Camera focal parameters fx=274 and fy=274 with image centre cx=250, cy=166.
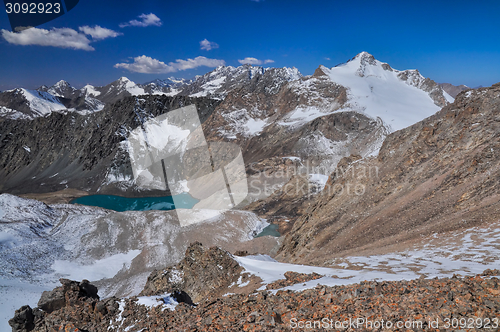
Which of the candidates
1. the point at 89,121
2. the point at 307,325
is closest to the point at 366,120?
the point at 307,325

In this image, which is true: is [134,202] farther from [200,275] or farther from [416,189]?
[416,189]

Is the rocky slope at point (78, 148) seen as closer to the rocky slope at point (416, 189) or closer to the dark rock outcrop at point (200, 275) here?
the rocky slope at point (416, 189)

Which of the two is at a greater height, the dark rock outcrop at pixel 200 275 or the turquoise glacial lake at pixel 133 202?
the turquoise glacial lake at pixel 133 202

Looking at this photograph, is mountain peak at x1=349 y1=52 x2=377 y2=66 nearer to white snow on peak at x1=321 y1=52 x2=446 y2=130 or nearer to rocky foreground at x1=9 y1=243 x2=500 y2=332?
white snow on peak at x1=321 y1=52 x2=446 y2=130

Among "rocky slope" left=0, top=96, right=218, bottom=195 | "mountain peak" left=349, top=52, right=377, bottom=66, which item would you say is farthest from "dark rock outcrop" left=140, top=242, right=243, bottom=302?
"mountain peak" left=349, top=52, right=377, bottom=66

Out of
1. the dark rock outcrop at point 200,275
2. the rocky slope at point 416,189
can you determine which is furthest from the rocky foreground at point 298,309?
the rocky slope at point 416,189
